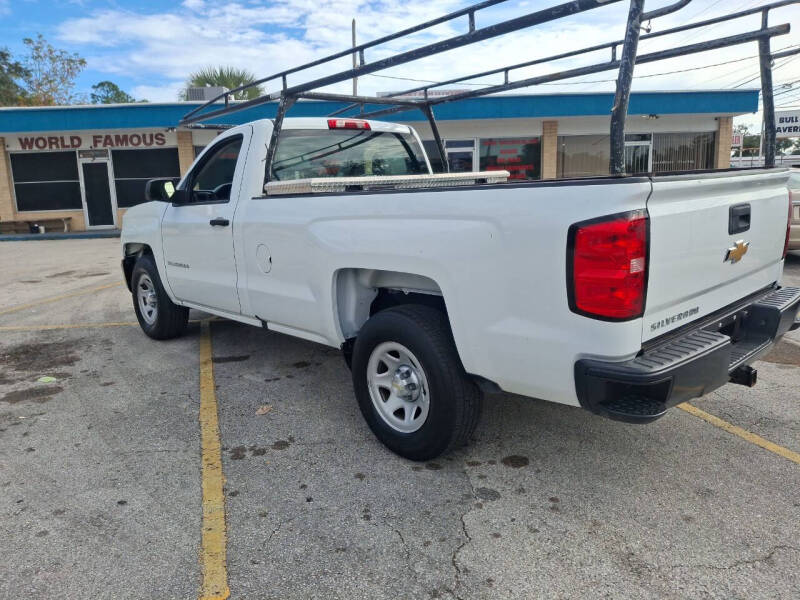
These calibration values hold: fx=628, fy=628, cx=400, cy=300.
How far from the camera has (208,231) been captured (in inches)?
195

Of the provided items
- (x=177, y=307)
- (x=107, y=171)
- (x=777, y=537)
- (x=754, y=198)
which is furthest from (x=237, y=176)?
(x=107, y=171)

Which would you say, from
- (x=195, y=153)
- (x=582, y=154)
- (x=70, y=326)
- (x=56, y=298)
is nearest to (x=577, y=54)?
(x=70, y=326)

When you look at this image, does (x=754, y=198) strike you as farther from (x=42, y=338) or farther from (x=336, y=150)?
(x=42, y=338)

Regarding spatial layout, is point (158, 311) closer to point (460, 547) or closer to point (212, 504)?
point (212, 504)

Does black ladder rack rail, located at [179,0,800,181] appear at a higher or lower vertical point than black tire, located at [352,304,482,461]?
higher

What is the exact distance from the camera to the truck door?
15.7 feet

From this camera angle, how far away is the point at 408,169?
18.3ft

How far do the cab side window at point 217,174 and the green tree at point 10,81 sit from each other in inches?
1781

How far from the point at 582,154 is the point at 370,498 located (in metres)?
19.5

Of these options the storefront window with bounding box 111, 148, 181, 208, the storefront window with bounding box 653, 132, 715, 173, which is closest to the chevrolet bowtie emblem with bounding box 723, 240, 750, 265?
the storefront window with bounding box 653, 132, 715, 173

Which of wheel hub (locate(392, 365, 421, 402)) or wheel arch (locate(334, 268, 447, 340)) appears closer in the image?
wheel hub (locate(392, 365, 421, 402))

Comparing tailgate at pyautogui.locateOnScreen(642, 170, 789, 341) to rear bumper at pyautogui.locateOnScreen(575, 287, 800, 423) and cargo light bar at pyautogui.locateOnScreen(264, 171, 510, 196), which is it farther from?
cargo light bar at pyautogui.locateOnScreen(264, 171, 510, 196)

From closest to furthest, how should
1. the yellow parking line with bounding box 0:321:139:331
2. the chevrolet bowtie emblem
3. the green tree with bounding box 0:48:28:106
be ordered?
the chevrolet bowtie emblem
the yellow parking line with bounding box 0:321:139:331
the green tree with bounding box 0:48:28:106

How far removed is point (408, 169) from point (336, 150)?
31.8 inches
